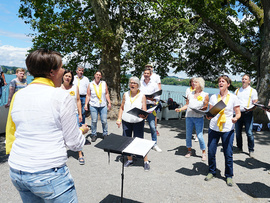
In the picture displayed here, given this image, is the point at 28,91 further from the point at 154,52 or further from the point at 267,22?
the point at 154,52

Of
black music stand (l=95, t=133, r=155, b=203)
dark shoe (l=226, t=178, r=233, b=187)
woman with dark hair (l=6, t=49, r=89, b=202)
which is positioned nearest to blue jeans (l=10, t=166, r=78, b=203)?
woman with dark hair (l=6, t=49, r=89, b=202)

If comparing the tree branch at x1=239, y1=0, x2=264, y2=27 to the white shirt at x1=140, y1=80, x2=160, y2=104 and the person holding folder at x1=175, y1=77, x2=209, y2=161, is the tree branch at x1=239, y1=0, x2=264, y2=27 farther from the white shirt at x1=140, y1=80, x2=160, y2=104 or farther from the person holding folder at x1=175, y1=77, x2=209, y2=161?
the person holding folder at x1=175, y1=77, x2=209, y2=161

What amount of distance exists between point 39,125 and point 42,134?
0.07 meters

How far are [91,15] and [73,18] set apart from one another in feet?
6.14

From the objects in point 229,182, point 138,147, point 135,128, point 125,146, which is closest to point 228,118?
point 229,182

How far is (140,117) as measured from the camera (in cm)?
437

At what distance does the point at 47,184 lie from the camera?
62.5 inches

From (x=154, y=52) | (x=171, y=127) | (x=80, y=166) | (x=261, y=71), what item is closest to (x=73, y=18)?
(x=154, y=52)

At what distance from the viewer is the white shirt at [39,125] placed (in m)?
1.56

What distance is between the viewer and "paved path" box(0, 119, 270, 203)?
362cm

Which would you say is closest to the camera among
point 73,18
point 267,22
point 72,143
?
point 72,143

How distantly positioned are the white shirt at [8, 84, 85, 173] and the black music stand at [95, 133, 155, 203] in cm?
132

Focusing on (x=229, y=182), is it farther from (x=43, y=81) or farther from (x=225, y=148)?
(x=43, y=81)

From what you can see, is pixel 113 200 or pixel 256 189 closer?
pixel 113 200
